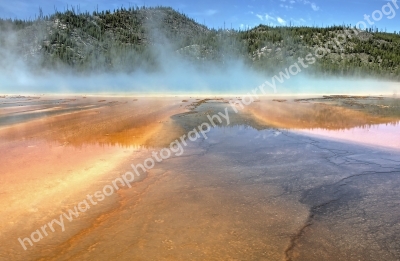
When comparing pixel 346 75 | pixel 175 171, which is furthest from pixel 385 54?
pixel 175 171

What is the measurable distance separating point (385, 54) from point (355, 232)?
228 ft

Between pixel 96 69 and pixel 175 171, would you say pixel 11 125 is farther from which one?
pixel 96 69

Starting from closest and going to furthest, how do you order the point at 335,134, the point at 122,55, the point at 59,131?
the point at 335,134 < the point at 59,131 < the point at 122,55

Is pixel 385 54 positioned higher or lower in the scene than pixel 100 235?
higher

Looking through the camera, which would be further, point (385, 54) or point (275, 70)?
point (385, 54)

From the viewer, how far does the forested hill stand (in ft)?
188

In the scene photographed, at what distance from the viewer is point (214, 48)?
223 ft

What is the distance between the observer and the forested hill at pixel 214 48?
5744cm

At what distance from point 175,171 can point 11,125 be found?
7573 mm

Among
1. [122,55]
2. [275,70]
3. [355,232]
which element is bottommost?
[355,232]

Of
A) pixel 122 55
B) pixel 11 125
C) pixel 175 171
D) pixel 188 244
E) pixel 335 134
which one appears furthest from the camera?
pixel 122 55

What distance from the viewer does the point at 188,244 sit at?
3.02 metres

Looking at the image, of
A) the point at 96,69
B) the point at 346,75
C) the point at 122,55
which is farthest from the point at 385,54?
the point at 96,69

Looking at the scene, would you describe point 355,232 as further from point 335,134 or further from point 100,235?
point 335,134
